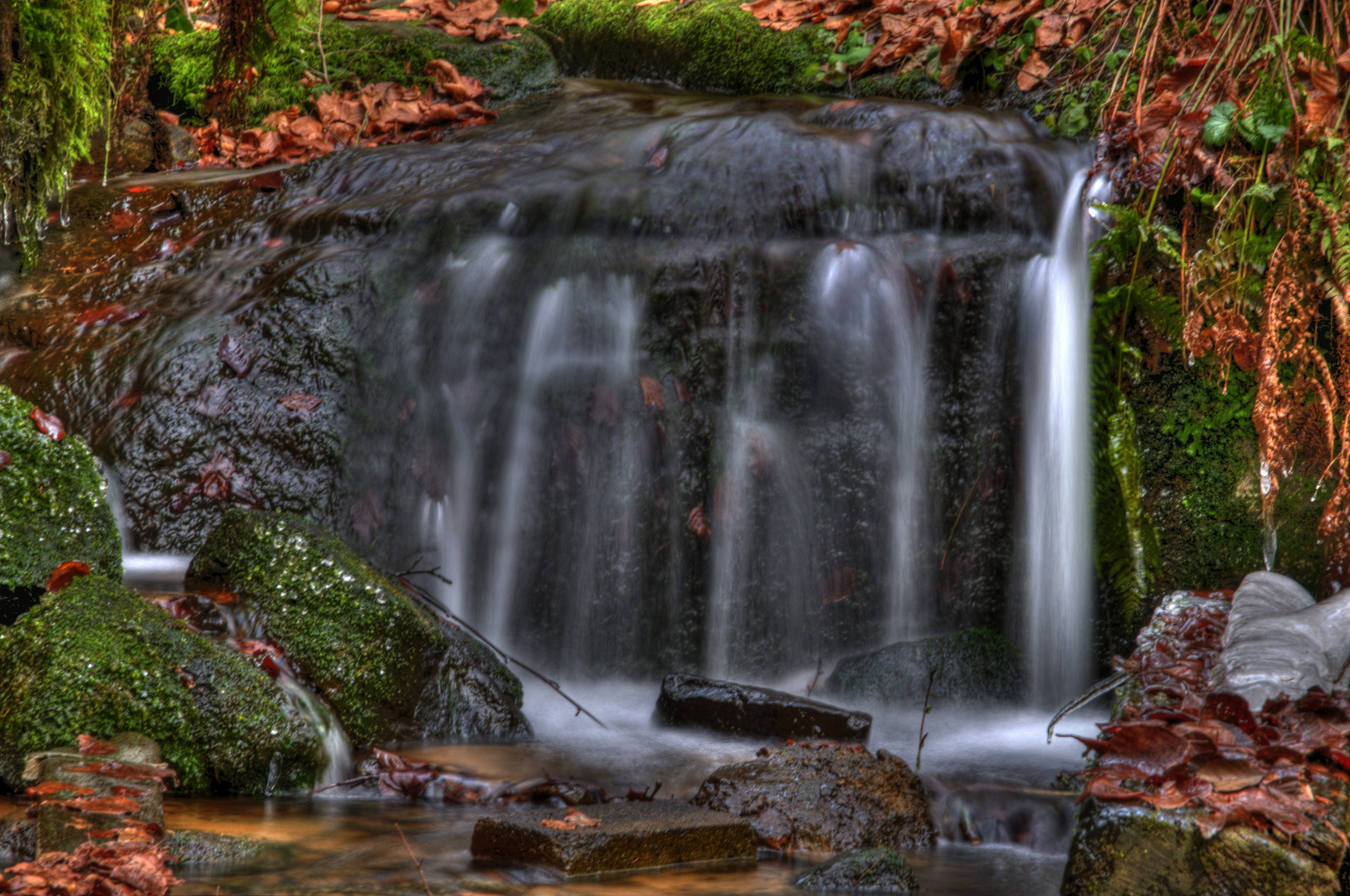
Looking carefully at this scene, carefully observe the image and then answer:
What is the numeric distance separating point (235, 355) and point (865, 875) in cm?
364

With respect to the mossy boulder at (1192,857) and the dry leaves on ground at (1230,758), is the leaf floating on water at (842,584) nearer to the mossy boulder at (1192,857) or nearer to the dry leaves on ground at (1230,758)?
the dry leaves on ground at (1230,758)

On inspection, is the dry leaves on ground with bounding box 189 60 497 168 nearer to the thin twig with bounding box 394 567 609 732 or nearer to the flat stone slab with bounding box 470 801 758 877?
the thin twig with bounding box 394 567 609 732

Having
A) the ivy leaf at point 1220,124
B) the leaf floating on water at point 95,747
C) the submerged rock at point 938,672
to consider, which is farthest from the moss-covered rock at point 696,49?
the leaf floating on water at point 95,747

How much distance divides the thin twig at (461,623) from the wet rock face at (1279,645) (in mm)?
2111

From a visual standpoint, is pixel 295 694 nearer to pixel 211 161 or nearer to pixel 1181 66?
pixel 1181 66

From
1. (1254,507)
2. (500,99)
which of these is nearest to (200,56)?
(500,99)

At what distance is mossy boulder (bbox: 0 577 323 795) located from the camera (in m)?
2.83

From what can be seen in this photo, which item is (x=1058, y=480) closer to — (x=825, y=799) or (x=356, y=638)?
(x=825, y=799)

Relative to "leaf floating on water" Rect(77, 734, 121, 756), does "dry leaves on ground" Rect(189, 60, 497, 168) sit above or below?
above

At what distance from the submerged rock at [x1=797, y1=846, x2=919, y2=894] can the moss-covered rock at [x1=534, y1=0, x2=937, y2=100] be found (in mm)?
5040

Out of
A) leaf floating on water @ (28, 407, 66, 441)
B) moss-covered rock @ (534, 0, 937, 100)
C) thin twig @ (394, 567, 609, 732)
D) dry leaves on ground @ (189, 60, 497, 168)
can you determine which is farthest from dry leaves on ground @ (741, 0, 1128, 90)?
leaf floating on water @ (28, 407, 66, 441)

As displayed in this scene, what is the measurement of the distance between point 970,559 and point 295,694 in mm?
2722

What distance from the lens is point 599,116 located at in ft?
22.7

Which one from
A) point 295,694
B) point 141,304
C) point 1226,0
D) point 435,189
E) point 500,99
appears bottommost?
point 295,694
